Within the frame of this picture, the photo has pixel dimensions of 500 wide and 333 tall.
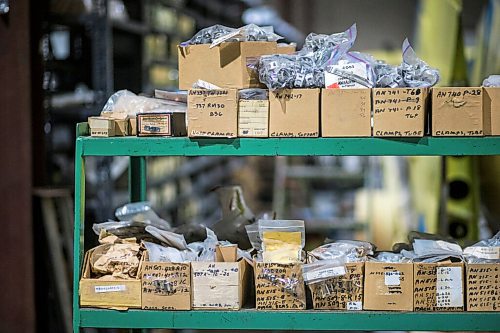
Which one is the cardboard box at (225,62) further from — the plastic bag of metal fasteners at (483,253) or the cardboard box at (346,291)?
the plastic bag of metal fasteners at (483,253)

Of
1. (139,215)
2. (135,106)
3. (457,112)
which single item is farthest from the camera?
(139,215)

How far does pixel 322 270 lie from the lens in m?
2.31

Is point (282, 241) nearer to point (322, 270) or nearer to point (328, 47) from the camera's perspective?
point (322, 270)

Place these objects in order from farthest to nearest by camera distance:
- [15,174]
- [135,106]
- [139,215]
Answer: [15,174], [139,215], [135,106]

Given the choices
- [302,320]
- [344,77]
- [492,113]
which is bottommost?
[302,320]

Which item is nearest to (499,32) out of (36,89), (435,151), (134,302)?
(435,151)

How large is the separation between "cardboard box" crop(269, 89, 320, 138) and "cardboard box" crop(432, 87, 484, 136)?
37 cm

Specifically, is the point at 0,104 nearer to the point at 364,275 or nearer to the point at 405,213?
the point at 364,275

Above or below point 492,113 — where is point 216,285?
below

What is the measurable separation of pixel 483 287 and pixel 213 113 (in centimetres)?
101

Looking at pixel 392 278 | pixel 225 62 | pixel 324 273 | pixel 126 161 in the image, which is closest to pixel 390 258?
pixel 392 278

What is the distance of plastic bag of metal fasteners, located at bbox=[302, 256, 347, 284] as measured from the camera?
7.56ft

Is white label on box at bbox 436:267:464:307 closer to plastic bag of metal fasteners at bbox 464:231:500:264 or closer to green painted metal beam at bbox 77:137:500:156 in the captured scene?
plastic bag of metal fasteners at bbox 464:231:500:264

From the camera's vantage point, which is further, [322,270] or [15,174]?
[15,174]
